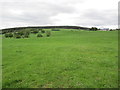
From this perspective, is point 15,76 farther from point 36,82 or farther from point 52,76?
point 52,76

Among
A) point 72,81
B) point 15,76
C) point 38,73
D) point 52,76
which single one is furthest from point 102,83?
point 15,76

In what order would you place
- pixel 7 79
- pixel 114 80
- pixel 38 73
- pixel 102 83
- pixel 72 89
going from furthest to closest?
pixel 38 73
pixel 7 79
pixel 114 80
pixel 102 83
pixel 72 89

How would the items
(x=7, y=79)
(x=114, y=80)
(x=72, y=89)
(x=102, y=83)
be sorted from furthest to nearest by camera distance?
(x=7, y=79), (x=114, y=80), (x=102, y=83), (x=72, y=89)

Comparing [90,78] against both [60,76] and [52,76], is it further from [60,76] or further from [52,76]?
[52,76]

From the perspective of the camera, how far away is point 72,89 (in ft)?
22.1

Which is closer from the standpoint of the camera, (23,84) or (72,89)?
(72,89)

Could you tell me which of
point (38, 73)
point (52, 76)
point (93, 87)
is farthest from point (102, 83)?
point (38, 73)

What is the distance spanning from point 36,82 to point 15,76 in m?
2.23

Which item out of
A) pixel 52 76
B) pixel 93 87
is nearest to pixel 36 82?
pixel 52 76

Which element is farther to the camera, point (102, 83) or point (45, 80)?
point (45, 80)

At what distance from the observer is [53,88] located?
687cm

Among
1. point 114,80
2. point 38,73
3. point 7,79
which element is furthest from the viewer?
point 38,73

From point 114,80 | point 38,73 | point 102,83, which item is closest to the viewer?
point 102,83

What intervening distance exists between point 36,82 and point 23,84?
85 cm
